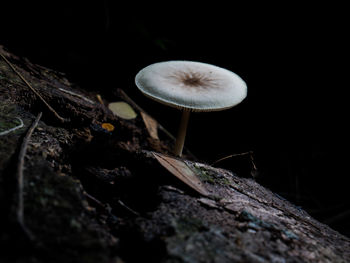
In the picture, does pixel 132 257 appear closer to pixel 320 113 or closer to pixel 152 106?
pixel 152 106

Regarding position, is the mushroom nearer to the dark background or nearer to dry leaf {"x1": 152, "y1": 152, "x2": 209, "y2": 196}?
dry leaf {"x1": 152, "y1": 152, "x2": 209, "y2": 196}

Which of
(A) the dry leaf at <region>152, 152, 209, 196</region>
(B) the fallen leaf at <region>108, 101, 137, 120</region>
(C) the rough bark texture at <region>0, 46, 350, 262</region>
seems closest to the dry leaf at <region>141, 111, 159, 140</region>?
(B) the fallen leaf at <region>108, 101, 137, 120</region>

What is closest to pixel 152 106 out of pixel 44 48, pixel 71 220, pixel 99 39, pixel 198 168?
pixel 99 39

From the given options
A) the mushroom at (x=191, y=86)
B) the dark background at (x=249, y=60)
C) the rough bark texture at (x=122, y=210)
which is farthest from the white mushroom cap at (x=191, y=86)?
the dark background at (x=249, y=60)

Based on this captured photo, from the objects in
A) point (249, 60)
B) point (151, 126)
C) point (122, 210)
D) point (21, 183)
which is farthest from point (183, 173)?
point (249, 60)

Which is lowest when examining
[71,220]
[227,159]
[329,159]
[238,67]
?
[329,159]

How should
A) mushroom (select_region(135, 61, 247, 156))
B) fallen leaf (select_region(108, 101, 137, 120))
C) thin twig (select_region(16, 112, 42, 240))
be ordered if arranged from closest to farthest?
thin twig (select_region(16, 112, 42, 240)), mushroom (select_region(135, 61, 247, 156)), fallen leaf (select_region(108, 101, 137, 120))
